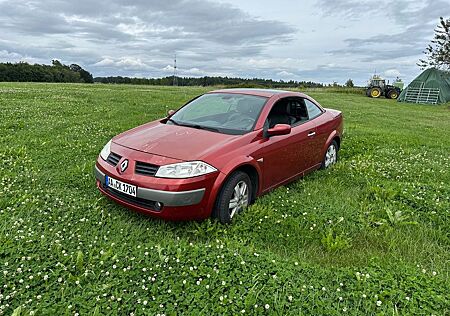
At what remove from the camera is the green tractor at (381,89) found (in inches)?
1199

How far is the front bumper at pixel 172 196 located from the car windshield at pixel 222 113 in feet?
3.25

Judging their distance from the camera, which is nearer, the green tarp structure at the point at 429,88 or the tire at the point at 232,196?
the tire at the point at 232,196

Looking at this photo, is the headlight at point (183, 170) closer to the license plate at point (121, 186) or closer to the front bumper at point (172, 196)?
the front bumper at point (172, 196)

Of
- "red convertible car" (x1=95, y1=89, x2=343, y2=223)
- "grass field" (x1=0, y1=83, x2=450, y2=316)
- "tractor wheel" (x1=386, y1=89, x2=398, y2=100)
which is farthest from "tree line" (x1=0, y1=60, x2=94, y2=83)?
"red convertible car" (x1=95, y1=89, x2=343, y2=223)

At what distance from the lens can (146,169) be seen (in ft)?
10.7

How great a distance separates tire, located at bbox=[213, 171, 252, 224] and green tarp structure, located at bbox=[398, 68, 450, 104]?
28965mm

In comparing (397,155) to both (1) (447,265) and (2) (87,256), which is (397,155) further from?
(2) (87,256)

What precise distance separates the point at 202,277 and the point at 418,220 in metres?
2.78

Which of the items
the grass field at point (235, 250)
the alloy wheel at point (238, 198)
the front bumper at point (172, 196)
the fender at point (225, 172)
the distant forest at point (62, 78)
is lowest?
the grass field at point (235, 250)

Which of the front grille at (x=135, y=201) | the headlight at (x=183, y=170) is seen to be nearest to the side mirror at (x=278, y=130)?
the headlight at (x=183, y=170)

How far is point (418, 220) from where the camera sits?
386 cm

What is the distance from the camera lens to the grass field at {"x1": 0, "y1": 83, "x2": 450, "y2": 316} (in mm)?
2402

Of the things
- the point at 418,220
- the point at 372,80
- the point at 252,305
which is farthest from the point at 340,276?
the point at 372,80

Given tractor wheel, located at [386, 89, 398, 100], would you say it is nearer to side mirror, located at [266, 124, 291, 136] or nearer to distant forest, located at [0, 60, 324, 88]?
distant forest, located at [0, 60, 324, 88]
